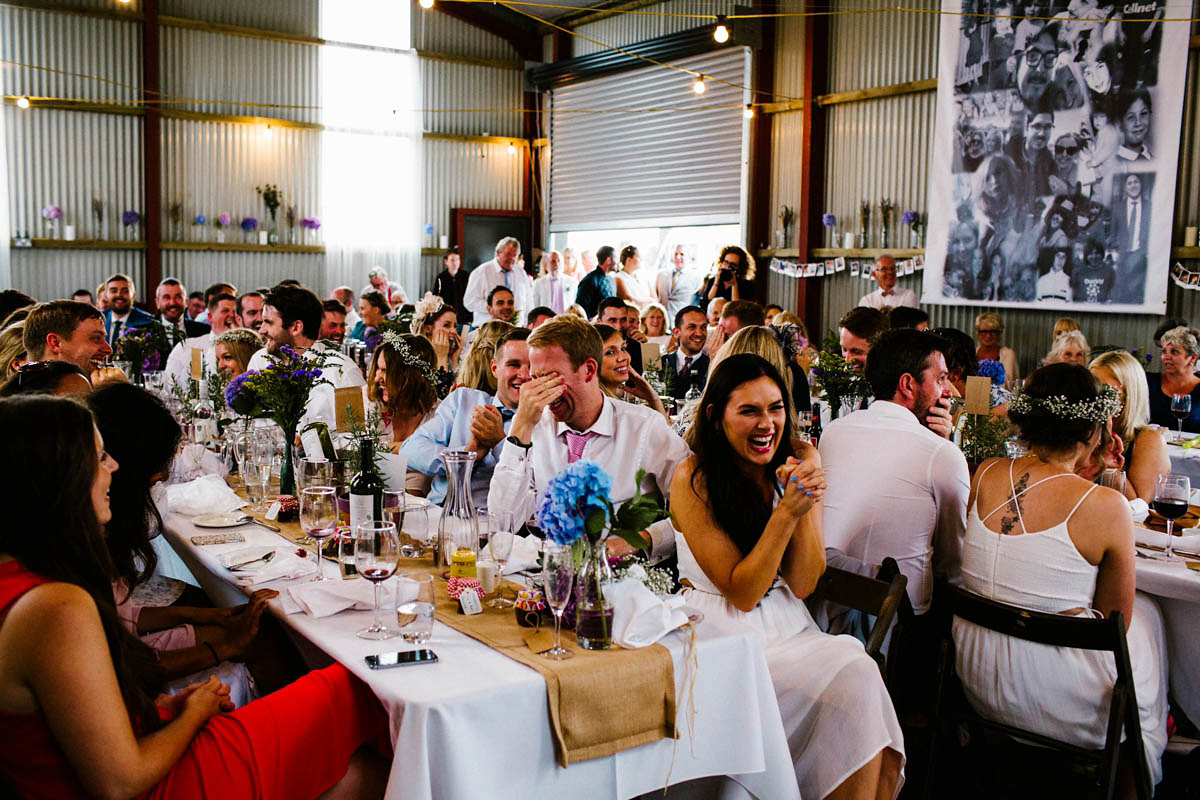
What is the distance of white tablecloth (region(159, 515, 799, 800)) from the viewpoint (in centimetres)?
192

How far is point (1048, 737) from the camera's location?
9.19 ft

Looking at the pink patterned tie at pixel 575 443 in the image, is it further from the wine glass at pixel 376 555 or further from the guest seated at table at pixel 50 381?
the guest seated at table at pixel 50 381

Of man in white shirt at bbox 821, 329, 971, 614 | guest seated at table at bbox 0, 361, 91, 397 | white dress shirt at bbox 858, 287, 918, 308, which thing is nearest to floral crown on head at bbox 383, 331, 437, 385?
guest seated at table at bbox 0, 361, 91, 397

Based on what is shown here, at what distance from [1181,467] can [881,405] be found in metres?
2.46

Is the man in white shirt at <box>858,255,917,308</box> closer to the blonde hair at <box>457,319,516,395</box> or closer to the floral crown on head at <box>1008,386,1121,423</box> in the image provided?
the blonde hair at <box>457,319,516,395</box>

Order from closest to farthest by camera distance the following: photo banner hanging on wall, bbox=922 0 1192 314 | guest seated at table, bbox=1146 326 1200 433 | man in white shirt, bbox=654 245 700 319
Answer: guest seated at table, bbox=1146 326 1200 433 → photo banner hanging on wall, bbox=922 0 1192 314 → man in white shirt, bbox=654 245 700 319

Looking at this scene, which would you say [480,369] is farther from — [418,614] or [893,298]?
[893,298]

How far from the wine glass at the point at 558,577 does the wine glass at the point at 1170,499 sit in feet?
6.83

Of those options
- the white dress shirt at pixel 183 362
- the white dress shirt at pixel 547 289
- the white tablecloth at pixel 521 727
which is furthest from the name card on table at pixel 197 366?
the white dress shirt at pixel 547 289

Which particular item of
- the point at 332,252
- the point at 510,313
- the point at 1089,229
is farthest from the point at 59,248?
the point at 1089,229

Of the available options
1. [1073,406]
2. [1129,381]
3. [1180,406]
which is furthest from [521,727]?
[1180,406]

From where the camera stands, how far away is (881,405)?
342 cm

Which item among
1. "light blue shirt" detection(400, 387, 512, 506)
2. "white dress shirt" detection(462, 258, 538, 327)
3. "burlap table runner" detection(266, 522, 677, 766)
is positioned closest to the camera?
A: "burlap table runner" detection(266, 522, 677, 766)

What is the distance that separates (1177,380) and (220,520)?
17.5 ft
